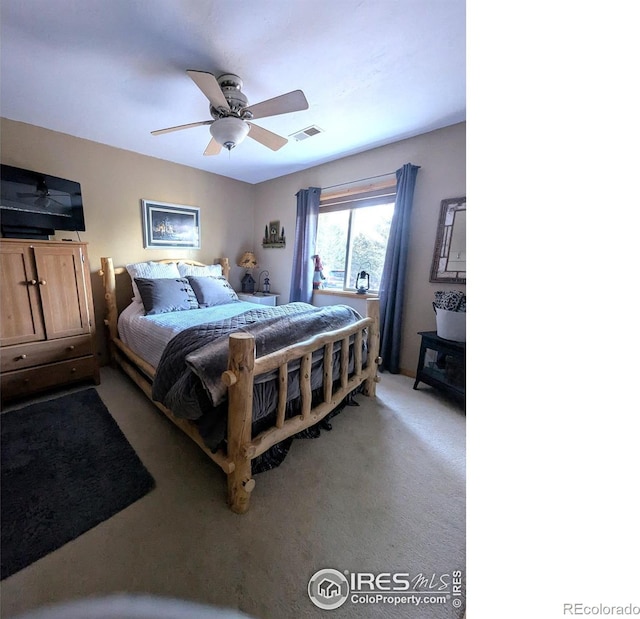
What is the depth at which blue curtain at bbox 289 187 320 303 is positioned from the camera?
3.38 metres

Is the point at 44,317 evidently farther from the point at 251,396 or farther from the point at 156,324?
the point at 251,396

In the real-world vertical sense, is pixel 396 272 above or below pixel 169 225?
below

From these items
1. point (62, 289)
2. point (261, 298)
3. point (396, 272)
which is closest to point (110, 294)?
point (62, 289)

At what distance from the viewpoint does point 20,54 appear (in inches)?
59.9

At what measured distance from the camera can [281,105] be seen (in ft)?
5.22

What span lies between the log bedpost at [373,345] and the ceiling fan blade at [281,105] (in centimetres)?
144

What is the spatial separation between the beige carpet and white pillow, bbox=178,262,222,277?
6.03ft

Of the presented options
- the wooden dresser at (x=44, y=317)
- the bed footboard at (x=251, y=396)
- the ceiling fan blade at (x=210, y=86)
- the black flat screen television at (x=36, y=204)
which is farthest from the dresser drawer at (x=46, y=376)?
the ceiling fan blade at (x=210, y=86)

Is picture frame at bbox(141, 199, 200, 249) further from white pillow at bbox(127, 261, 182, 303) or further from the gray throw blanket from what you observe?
the gray throw blanket

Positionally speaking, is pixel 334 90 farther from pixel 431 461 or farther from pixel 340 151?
pixel 431 461

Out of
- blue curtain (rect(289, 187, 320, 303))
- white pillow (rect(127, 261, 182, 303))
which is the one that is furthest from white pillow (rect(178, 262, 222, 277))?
blue curtain (rect(289, 187, 320, 303))

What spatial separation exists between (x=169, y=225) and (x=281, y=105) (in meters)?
2.34
